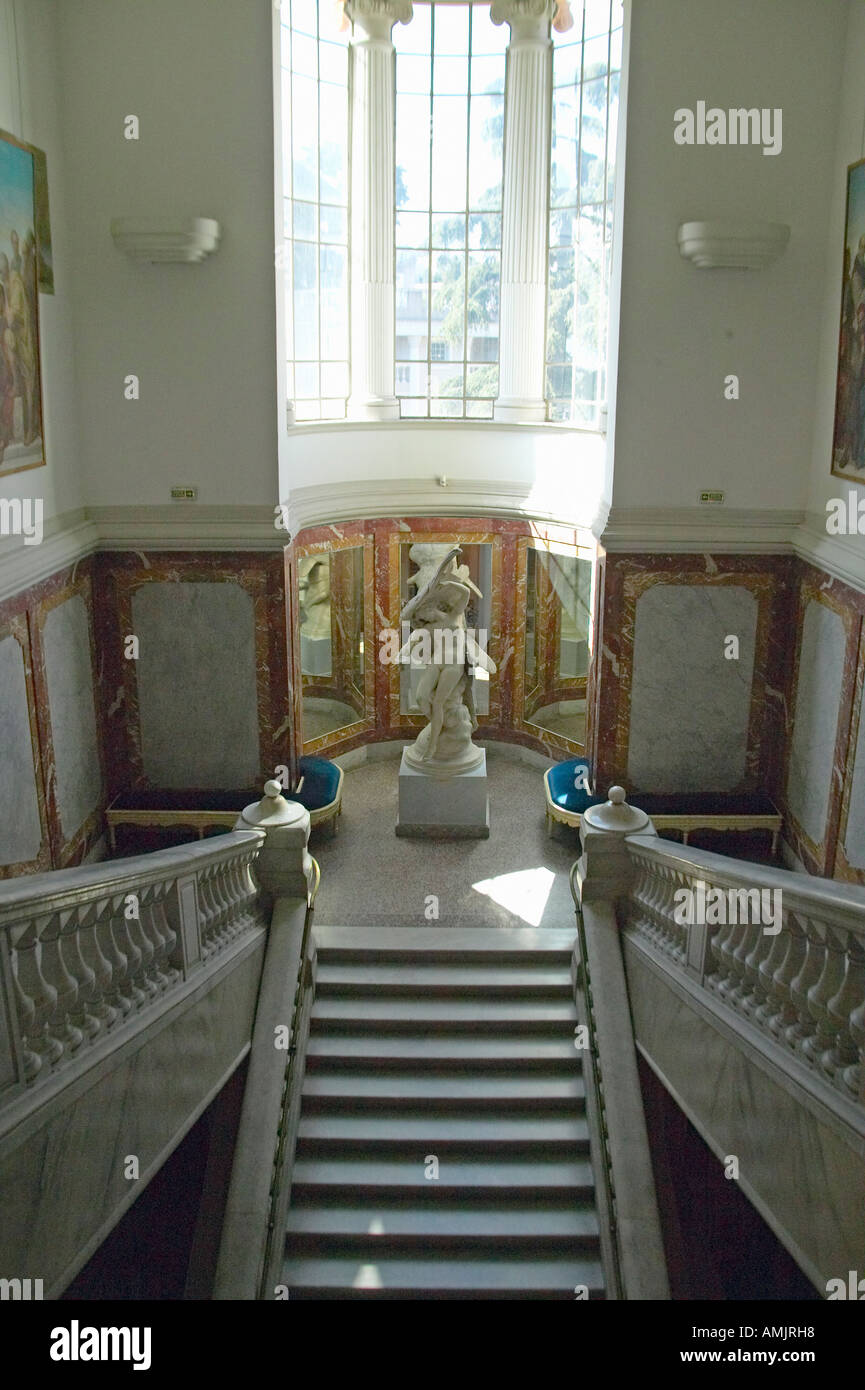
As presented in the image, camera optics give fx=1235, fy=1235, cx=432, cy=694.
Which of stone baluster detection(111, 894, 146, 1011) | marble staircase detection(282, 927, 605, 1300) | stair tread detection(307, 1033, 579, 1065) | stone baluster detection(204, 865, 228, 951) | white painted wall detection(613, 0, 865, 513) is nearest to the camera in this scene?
stone baluster detection(111, 894, 146, 1011)

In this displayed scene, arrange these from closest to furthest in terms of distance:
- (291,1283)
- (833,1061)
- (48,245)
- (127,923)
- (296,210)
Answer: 1. (833,1061)
2. (127,923)
3. (291,1283)
4. (48,245)
5. (296,210)

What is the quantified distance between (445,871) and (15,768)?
3689 mm

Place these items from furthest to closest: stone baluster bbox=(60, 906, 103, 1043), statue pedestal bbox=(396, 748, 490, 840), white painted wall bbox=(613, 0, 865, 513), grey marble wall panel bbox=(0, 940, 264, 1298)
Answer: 1. statue pedestal bbox=(396, 748, 490, 840)
2. white painted wall bbox=(613, 0, 865, 513)
3. stone baluster bbox=(60, 906, 103, 1043)
4. grey marble wall panel bbox=(0, 940, 264, 1298)

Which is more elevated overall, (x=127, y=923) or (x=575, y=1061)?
(x=127, y=923)

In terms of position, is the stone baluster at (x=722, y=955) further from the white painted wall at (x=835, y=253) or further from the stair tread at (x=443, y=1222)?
the white painted wall at (x=835, y=253)

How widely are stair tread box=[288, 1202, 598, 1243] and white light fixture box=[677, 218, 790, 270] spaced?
6995 millimetres

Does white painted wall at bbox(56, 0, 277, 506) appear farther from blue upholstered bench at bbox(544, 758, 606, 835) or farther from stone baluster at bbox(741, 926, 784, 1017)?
stone baluster at bbox(741, 926, 784, 1017)

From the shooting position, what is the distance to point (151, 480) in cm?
1040

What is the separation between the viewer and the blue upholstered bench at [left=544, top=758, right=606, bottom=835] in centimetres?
1080

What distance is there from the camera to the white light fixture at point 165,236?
9.53 m

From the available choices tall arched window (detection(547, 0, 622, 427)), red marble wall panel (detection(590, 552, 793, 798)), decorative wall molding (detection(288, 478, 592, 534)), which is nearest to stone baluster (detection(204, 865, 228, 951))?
red marble wall panel (detection(590, 552, 793, 798))

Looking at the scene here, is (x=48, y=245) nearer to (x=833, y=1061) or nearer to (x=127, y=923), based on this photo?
(x=127, y=923)

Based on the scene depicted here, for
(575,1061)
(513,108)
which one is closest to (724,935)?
(575,1061)

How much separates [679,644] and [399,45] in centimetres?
669
